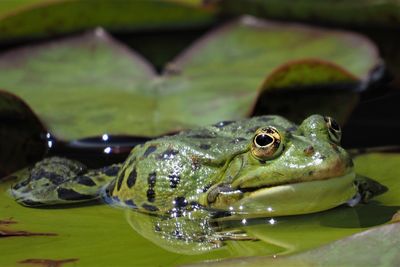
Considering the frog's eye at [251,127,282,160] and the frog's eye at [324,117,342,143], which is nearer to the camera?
the frog's eye at [251,127,282,160]

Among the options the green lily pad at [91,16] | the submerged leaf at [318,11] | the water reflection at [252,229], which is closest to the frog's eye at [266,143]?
the water reflection at [252,229]

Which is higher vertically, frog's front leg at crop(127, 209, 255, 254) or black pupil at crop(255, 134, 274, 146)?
black pupil at crop(255, 134, 274, 146)

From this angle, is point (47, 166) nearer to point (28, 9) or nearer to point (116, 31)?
point (28, 9)

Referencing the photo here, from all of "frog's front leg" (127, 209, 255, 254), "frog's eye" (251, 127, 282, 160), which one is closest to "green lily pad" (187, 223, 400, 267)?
"frog's front leg" (127, 209, 255, 254)

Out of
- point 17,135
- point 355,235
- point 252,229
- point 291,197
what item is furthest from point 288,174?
point 17,135

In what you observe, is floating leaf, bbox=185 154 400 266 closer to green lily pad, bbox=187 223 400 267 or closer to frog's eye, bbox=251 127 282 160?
green lily pad, bbox=187 223 400 267

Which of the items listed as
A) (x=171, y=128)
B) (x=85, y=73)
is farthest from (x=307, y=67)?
(x=85, y=73)

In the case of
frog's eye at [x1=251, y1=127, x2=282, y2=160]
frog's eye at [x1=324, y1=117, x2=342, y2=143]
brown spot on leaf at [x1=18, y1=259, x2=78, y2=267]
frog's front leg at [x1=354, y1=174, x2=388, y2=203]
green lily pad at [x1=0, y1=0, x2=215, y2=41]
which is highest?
green lily pad at [x1=0, y1=0, x2=215, y2=41]
